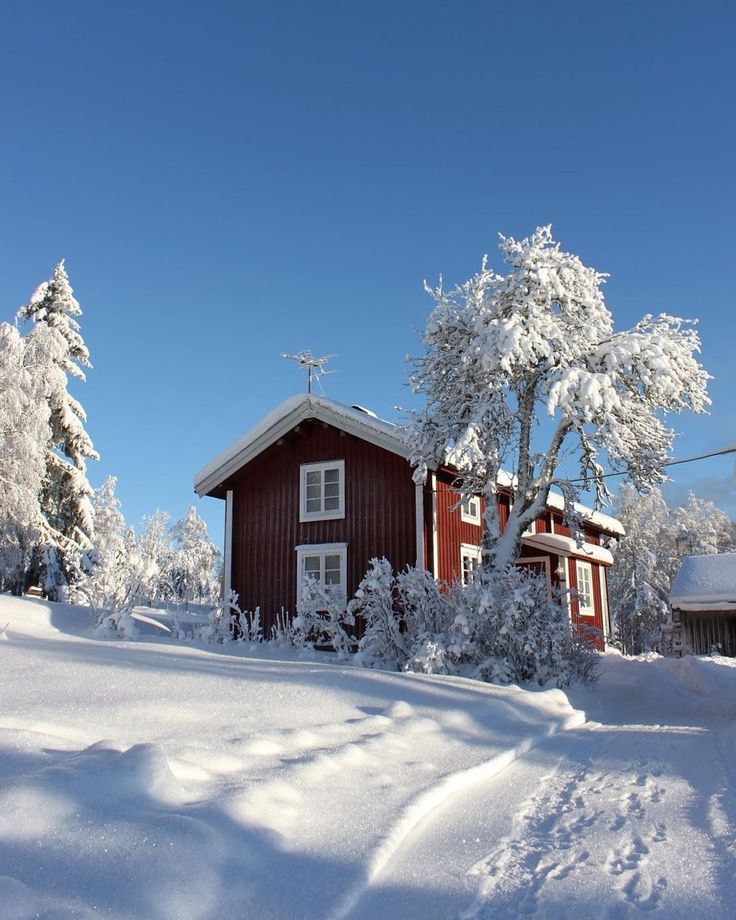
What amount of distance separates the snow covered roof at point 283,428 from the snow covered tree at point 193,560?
38.7 metres

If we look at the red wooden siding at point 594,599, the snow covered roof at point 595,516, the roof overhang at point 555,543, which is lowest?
the red wooden siding at point 594,599

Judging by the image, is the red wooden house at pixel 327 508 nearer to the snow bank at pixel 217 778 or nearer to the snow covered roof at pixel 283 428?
the snow covered roof at pixel 283 428

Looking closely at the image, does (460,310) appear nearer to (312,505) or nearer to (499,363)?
(499,363)

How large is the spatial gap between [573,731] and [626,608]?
1382 inches

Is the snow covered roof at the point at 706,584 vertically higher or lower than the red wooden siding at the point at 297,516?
lower

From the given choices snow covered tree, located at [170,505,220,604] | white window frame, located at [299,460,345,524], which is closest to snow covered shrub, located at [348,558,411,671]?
white window frame, located at [299,460,345,524]

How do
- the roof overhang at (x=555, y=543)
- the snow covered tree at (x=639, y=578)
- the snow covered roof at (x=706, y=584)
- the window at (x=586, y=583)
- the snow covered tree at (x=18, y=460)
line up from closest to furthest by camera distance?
the roof overhang at (x=555, y=543) < the snow covered tree at (x=18, y=460) < the snow covered roof at (x=706, y=584) < the window at (x=586, y=583) < the snow covered tree at (x=639, y=578)

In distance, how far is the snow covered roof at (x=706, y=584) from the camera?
73.7ft

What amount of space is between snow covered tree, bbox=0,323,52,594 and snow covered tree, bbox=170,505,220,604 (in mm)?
33323

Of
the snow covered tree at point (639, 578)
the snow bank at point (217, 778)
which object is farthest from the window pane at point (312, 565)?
the snow covered tree at point (639, 578)

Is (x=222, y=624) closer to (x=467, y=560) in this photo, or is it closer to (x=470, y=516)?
(x=467, y=560)

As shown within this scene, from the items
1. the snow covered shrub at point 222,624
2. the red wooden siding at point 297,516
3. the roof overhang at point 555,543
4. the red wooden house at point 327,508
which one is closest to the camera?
the snow covered shrub at point 222,624

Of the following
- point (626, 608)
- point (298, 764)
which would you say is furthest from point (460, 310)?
point (626, 608)

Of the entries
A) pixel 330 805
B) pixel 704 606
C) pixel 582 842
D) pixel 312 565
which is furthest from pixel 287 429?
pixel 582 842
